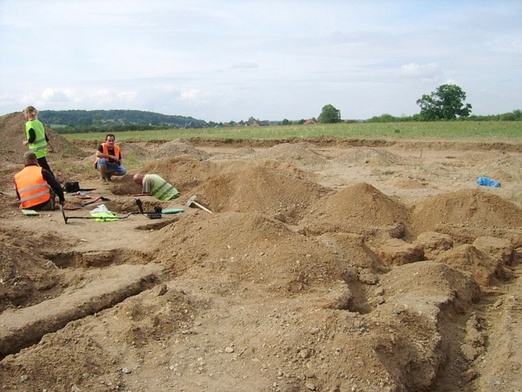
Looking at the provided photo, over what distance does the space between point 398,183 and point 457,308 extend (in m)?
6.42

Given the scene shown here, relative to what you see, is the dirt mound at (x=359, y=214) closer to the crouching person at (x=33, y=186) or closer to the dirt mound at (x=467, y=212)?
the dirt mound at (x=467, y=212)

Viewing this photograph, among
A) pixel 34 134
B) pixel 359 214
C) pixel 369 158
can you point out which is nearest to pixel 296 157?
pixel 369 158

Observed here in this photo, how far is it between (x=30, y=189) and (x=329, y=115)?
148 feet

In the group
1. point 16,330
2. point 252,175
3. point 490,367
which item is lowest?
point 490,367

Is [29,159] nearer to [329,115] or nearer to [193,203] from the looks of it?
[193,203]

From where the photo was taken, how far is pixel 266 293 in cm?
602

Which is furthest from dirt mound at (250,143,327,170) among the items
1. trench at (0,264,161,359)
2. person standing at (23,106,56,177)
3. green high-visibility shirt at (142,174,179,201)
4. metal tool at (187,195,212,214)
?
trench at (0,264,161,359)

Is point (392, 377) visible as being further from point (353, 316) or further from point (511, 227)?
point (511, 227)

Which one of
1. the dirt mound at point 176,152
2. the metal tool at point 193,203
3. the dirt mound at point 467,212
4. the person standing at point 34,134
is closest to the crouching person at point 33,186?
the person standing at point 34,134

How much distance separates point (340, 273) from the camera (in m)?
6.53

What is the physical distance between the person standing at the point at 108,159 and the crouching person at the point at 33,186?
2624mm

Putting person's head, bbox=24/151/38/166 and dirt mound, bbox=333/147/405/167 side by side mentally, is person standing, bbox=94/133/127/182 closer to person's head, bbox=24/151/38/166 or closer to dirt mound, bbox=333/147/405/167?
person's head, bbox=24/151/38/166

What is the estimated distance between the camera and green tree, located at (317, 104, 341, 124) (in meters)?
52.5

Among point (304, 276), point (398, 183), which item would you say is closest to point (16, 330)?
point (304, 276)
